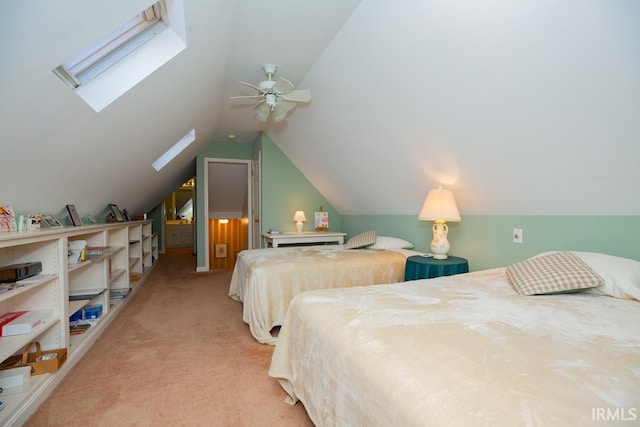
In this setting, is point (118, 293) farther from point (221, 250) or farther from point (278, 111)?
point (221, 250)

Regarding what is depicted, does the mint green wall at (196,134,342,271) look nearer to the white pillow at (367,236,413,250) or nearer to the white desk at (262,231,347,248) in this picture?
the white desk at (262,231,347,248)

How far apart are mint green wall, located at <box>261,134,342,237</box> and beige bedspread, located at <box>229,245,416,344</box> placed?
1738mm

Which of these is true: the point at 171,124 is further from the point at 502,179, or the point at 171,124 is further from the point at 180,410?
the point at 502,179

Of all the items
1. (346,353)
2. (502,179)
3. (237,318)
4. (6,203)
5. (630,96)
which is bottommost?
(237,318)

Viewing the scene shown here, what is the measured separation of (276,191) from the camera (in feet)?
15.7

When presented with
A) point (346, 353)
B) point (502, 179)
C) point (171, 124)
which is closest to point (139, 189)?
point (171, 124)

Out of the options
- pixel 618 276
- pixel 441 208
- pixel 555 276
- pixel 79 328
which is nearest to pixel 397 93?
pixel 441 208

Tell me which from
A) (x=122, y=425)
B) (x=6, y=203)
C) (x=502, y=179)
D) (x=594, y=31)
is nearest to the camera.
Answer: (x=594, y=31)

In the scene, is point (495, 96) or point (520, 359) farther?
point (495, 96)

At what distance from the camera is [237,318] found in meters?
2.88

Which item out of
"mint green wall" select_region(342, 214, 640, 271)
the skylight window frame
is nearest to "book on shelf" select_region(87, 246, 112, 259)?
the skylight window frame

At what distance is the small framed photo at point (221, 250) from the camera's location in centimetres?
617

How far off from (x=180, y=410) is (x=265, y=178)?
3.57 metres

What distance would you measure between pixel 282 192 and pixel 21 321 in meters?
3.48
